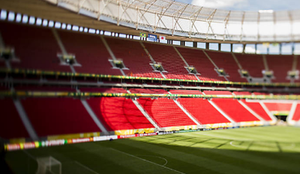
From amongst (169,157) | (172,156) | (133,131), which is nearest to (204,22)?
(133,131)

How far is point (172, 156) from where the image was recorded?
19.6m

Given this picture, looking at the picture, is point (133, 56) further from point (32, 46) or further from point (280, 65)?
point (280, 65)

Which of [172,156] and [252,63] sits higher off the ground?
[252,63]

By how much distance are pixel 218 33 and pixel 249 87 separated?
38.4 ft

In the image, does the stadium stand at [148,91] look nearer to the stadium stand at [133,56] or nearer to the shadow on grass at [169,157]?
the stadium stand at [133,56]

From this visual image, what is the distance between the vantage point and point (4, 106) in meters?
23.2

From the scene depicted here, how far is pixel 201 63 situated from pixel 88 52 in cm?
2172

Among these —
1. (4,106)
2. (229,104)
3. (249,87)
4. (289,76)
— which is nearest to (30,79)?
(4,106)

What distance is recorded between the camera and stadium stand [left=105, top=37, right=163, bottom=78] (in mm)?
37844

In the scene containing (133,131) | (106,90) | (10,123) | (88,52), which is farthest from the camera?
(88,52)

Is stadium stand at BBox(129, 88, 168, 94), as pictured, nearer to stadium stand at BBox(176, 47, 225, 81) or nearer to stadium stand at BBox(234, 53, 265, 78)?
stadium stand at BBox(176, 47, 225, 81)

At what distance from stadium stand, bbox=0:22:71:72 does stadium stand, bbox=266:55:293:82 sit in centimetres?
3766

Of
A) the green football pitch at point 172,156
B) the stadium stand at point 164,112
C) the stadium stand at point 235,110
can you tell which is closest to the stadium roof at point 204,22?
the stadium stand at point 164,112

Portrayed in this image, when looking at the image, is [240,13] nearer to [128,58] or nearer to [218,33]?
[218,33]
